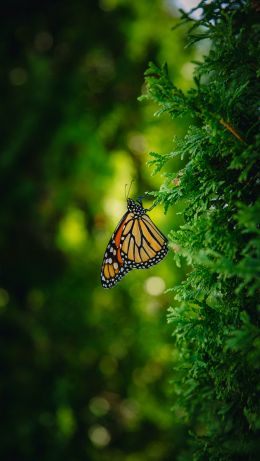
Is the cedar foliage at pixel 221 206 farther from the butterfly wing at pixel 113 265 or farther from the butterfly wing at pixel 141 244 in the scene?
the butterfly wing at pixel 113 265

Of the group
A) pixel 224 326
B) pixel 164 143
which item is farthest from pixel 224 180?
pixel 164 143

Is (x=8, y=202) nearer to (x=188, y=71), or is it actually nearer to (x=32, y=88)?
(x=32, y=88)

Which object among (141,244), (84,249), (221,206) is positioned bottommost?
(221,206)

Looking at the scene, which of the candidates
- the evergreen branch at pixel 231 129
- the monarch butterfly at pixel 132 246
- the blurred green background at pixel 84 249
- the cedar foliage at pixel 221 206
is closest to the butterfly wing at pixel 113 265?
the monarch butterfly at pixel 132 246

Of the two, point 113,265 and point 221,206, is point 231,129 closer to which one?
point 221,206

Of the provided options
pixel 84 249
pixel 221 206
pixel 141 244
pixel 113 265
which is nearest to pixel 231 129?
pixel 221 206

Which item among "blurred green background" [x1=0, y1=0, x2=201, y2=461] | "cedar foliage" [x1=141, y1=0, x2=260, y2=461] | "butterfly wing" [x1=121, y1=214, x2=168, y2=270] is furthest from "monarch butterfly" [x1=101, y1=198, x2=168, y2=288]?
"blurred green background" [x1=0, y1=0, x2=201, y2=461]
